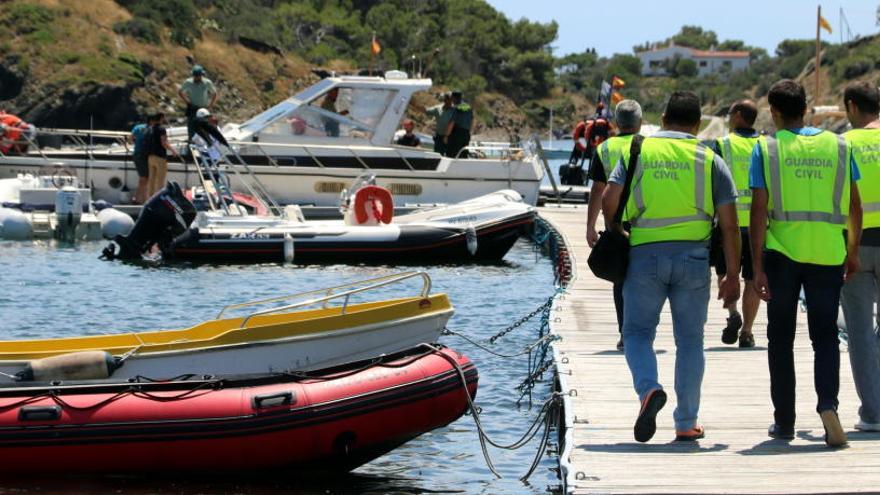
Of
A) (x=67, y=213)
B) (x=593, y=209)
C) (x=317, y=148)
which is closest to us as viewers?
(x=593, y=209)

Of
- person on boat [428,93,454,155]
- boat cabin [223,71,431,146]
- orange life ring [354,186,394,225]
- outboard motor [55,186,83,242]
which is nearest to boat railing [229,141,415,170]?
boat cabin [223,71,431,146]

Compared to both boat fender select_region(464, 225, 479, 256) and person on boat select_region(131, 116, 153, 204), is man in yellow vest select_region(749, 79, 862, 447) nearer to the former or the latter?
boat fender select_region(464, 225, 479, 256)

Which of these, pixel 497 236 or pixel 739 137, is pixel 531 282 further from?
pixel 739 137

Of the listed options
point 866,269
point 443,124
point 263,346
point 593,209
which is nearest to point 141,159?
point 443,124

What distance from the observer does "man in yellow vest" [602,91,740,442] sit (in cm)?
696

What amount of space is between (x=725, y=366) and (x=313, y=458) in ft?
9.63

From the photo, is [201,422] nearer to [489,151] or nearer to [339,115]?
[339,115]

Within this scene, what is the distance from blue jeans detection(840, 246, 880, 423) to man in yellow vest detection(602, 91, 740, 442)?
64 centimetres

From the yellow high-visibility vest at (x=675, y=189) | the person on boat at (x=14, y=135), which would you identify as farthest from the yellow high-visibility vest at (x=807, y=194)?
the person on boat at (x=14, y=135)

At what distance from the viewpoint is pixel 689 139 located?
23.0 ft

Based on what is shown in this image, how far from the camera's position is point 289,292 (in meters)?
17.8

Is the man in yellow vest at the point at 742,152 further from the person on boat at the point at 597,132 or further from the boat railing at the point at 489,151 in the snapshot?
the person on boat at the point at 597,132

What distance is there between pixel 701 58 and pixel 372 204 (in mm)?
150337

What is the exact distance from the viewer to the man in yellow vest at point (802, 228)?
6957mm
